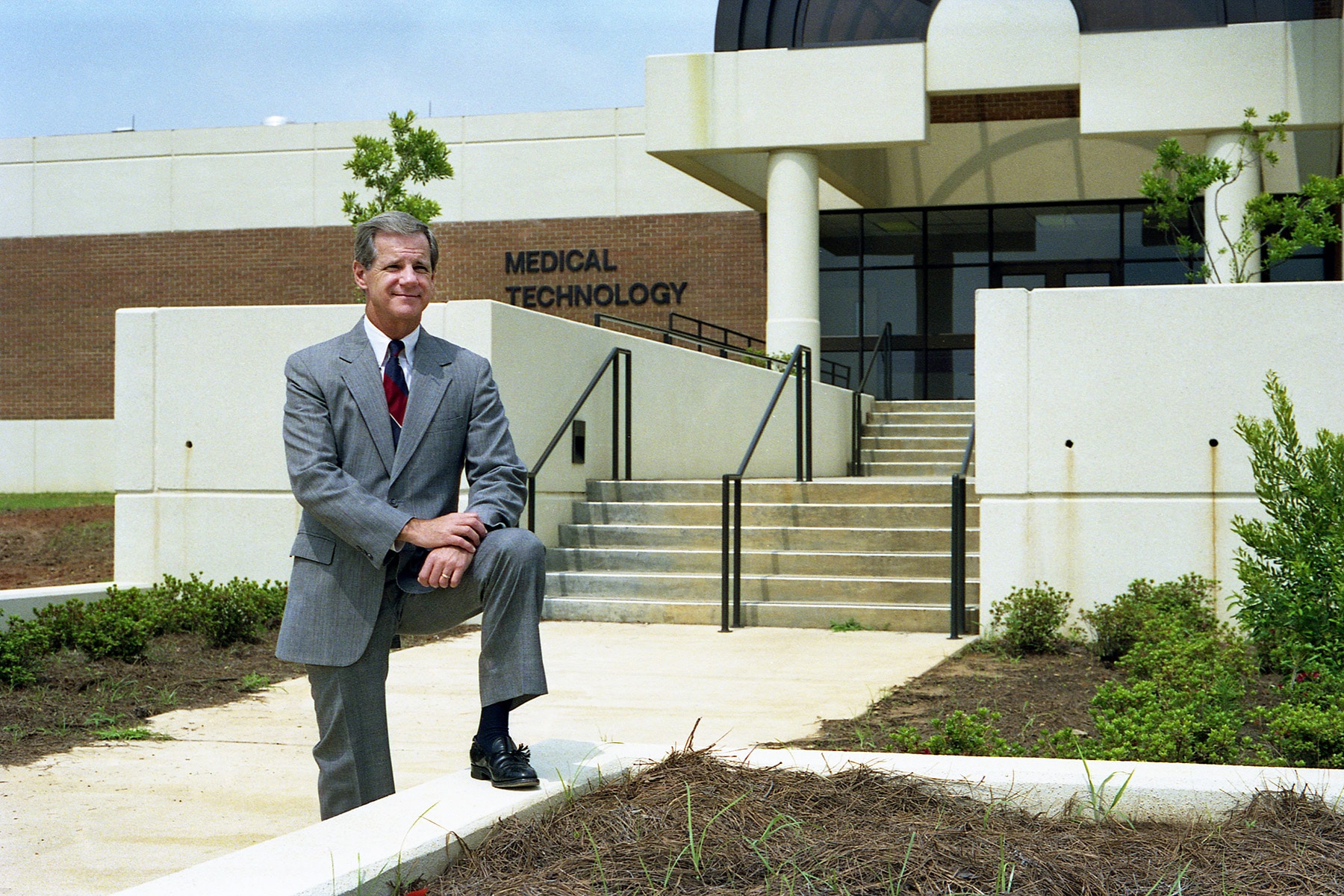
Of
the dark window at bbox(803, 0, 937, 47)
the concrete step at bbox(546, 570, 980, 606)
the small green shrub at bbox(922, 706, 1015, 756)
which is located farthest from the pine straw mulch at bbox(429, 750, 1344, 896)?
the dark window at bbox(803, 0, 937, 47)

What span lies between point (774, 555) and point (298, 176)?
18776mm

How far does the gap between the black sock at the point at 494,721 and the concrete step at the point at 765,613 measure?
6.72 meters

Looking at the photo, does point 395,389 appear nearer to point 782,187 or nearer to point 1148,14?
point 782,187

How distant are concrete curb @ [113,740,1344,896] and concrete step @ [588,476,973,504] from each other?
25.5ft

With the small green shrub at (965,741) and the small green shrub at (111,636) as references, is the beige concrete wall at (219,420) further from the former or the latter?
the small green shrub at (965,741)

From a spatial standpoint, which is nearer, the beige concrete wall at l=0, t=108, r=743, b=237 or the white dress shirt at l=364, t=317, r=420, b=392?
the white dress shirt at l=364, t=317, r=420, b=392

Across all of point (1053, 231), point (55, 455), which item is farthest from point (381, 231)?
point (55, 455)

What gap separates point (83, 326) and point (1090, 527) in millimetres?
23959

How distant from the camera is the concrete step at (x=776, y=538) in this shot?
10.9 m

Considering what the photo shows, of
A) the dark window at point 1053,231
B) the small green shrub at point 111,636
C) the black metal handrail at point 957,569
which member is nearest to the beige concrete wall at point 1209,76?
the dark window at point 1053,231

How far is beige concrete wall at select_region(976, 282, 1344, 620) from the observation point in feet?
29.0

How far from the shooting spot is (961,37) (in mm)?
18578

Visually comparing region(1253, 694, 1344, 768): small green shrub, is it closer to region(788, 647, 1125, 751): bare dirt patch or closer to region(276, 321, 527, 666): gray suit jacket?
region(788, 647, 1125, 751): bare dirt patch

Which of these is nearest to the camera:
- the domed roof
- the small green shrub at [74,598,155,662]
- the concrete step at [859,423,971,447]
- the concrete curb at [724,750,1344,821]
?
the concrete curb at [724,750,1344,821]
